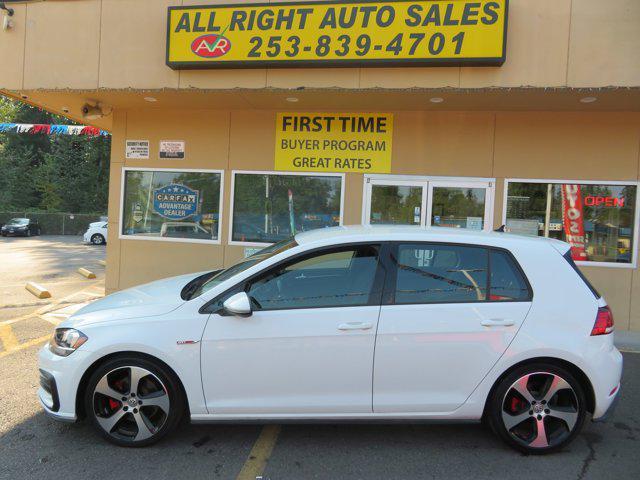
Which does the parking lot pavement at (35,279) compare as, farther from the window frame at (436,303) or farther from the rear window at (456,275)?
the rear window at (456,275)

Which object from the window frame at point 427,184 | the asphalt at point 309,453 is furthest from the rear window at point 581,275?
the window frame at point 427,184

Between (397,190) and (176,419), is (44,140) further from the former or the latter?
(176,419)

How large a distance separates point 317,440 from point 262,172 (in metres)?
5.30

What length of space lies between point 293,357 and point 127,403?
4.02 feet

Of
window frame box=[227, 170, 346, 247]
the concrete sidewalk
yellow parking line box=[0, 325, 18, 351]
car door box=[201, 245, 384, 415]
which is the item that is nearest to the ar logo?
window frame box=[227, 170, 346, 247]

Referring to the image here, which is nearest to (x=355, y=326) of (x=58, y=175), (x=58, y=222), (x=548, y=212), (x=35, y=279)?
(x=548, y=212)

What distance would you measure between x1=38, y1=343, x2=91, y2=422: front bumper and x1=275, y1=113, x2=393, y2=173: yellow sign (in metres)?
5.19

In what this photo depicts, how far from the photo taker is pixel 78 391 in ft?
10.8

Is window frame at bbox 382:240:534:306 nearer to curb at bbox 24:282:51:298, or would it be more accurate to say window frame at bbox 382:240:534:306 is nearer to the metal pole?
the metal pole

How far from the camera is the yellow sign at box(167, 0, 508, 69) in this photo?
5.95 metres

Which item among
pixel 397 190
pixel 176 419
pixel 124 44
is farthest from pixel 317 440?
pixel 124 44

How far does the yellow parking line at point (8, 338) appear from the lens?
5.53m

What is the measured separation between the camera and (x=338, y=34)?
6234 mm

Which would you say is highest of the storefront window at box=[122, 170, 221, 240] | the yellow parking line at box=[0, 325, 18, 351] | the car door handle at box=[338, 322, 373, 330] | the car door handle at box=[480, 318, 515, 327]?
the storefront window at box=[122, 170, 221, 240]
